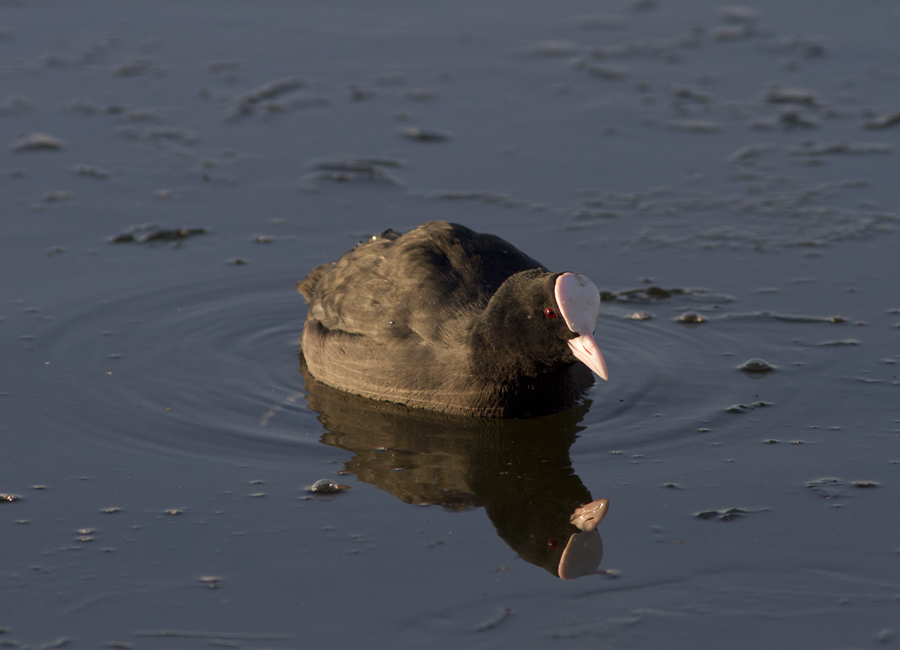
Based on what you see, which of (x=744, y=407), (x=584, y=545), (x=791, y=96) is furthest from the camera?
(x=791, y=96)

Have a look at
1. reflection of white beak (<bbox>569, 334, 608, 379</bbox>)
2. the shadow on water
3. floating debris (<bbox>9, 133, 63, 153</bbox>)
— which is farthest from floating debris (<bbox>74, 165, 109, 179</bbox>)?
reflection of white beak (<bbox>569, 334, 608, 379</bbox>)

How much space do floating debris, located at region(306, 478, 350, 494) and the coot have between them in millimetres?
966

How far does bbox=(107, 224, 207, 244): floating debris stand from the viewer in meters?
7.82

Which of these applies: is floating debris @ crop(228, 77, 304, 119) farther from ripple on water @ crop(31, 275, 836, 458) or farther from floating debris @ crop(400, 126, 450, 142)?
ripple on water @ crop(31, 275, 836, 458)

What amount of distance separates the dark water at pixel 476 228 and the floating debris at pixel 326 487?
6 cm

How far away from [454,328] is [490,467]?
84cm

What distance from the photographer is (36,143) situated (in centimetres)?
908

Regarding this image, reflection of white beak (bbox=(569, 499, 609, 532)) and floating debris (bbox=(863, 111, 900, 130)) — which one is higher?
floating debris (bbox=(863, 111, 900, 130))

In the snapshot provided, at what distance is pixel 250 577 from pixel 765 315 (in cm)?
363

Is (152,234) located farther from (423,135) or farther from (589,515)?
(589,515)

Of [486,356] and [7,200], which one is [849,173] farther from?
[7,200]

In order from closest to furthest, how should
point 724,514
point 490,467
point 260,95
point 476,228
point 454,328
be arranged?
1. point 724,514
2. point 490,467
3. point 454,328
4. point 476,228
5. point 260,95

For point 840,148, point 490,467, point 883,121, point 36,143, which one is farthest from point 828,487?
point 36,143

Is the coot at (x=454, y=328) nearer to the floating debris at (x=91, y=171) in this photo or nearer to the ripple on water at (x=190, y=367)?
the ripple on water at (x=190, y=367)
